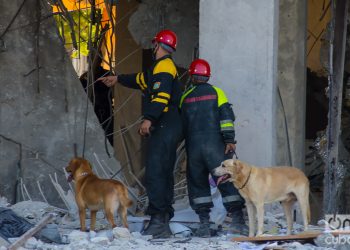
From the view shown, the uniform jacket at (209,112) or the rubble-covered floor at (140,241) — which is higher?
the uniform jacket at (209,112)

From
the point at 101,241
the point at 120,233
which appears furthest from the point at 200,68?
the point at 101,241

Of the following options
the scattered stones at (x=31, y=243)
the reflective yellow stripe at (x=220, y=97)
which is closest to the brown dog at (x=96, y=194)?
the scattered stones at (x=31, y=243)

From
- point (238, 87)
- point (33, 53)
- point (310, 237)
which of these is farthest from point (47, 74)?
point (310, 237)

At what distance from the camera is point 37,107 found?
11117mm

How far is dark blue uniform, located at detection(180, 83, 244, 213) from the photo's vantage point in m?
9.07

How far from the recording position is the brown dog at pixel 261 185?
8586 mm

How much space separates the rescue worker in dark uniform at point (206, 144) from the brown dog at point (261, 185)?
0.38 meters

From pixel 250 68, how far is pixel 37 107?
283 cm

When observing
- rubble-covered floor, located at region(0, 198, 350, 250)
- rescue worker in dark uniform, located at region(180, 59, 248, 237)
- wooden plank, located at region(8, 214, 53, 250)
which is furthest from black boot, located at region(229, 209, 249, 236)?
wooden plank, located at region(8, 214, 53, 250)

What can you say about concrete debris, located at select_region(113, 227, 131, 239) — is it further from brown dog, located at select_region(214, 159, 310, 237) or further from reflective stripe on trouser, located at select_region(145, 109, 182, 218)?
brown dog, located at select_region(214, 159, 310, 237)

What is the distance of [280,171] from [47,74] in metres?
3.69

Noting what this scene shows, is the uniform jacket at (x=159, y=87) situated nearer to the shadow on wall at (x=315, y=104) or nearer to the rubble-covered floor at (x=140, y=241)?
the rubble-covered floor at (x=140, y=241)

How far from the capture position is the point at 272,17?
9.95m

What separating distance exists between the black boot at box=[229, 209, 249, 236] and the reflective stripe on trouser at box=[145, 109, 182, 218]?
671 mm
